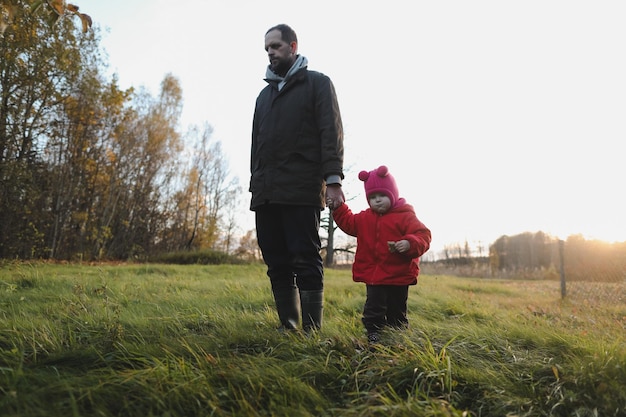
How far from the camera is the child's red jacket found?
2.70 metres

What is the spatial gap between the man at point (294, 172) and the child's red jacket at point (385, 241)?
284 mm

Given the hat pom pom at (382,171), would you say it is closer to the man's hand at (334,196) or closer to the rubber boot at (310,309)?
the man's hand at (334,196)

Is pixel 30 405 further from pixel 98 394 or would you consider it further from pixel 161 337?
pixel 161 337

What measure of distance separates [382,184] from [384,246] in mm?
449

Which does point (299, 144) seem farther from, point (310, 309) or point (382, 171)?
point (310, 309)

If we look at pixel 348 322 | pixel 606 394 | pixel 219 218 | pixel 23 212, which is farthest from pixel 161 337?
pixel 219 218

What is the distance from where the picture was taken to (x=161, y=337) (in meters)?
2.34

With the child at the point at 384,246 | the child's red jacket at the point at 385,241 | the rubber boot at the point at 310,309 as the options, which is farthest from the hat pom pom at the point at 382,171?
the rubber boot at the point at 310,309

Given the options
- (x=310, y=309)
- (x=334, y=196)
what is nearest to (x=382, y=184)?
(x=334, y=196)

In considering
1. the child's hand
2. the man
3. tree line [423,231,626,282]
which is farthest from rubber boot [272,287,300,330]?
tree line [423,231,626,282]

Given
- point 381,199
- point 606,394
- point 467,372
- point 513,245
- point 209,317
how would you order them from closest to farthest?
point 606,394, point 467,372, point 381,199, point 209,317, point 513,245

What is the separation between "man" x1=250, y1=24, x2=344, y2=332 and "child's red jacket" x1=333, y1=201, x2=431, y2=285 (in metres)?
0.28

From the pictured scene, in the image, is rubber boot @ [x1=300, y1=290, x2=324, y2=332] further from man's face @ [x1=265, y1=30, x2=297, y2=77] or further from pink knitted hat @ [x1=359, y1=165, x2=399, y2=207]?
man's face @ [x1=265, y1=30, x2=297, y2=77]

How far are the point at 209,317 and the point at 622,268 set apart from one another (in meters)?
8.40
